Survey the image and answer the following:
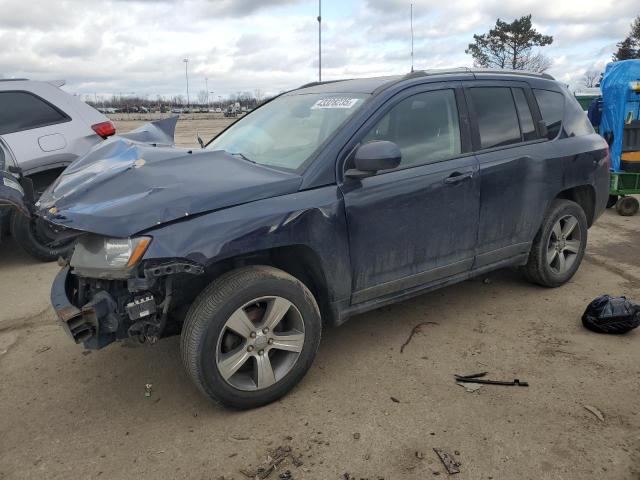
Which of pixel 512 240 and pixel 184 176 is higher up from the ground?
pixel 184 176

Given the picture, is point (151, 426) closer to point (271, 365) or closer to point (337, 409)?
point (271, 365)

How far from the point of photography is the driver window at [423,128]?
11.2ft

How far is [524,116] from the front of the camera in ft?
13.7

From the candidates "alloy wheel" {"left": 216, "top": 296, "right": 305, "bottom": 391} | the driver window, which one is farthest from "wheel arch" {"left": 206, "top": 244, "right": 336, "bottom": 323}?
the driver window

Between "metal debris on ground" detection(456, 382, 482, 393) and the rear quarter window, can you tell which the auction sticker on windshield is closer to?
"metal debris on ground" detection(456, 382, 482, 393)

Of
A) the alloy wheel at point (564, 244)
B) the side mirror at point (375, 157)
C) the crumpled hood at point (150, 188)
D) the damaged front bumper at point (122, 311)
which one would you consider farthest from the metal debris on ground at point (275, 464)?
the alloy wheel at point (564, 244)

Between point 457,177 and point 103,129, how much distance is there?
15.1ft

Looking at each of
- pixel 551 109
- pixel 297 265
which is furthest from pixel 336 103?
pixel 551 109

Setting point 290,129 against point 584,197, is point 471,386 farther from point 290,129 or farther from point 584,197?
point 584,197

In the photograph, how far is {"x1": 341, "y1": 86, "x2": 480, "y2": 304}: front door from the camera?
322 cm

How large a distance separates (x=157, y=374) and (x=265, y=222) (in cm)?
135

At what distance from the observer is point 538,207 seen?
4.20m

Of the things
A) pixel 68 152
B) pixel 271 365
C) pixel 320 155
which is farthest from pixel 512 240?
pixel 68 152

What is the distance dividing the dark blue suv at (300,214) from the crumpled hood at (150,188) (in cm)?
1
